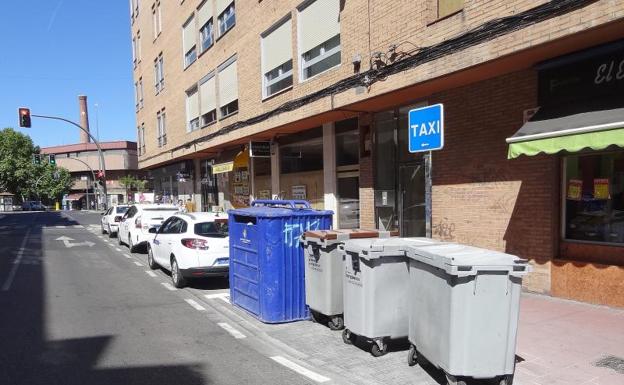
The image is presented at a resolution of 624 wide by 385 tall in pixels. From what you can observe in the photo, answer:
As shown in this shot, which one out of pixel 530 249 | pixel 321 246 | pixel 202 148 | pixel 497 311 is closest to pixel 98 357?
pixel 321 246

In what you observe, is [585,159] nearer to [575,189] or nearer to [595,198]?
[575,189]

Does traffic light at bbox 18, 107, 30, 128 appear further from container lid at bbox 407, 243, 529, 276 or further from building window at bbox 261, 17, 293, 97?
container lid at bbox 407, 243, 529, 276

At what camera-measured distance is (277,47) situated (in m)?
14.6

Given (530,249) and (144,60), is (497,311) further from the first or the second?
(144,60)

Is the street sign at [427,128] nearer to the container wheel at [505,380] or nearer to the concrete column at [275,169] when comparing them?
the container wheel at [505,380]

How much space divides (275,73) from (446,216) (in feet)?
26.6

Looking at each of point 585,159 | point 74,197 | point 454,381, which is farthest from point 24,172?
point 454,381

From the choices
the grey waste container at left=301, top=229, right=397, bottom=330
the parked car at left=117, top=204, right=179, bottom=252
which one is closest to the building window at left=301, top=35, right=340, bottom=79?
the parked car at left=117, top=204, right=179, bottom=252

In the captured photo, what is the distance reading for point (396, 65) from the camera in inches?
362

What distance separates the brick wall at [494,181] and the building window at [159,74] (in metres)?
22.2

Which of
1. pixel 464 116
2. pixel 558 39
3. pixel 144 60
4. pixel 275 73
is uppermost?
pixel 144 60

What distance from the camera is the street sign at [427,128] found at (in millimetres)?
5539

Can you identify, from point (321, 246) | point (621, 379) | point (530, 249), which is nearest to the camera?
point (621, 379)

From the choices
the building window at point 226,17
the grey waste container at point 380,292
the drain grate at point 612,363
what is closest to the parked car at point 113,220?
the building window at point 226,17
